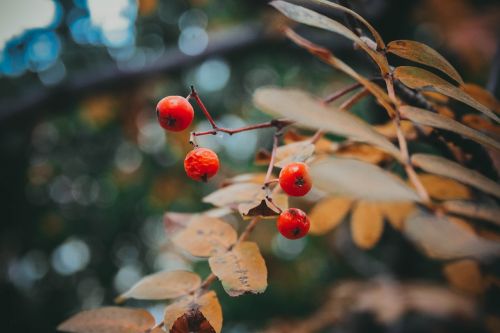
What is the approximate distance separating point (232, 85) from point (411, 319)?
3.54m

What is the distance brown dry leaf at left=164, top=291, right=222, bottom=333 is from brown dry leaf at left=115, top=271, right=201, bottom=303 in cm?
5

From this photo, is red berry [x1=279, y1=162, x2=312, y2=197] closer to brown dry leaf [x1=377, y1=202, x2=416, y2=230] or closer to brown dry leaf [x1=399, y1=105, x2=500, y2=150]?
brown dry leaf [x1=399, y1=105, x2=500, y2=150]

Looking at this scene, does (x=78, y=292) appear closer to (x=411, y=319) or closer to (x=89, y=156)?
(x=89, y=156)

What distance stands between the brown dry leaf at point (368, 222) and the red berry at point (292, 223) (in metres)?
0.61

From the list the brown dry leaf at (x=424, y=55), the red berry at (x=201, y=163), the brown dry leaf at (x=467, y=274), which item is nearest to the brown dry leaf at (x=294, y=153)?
the red berry at (x=201, y=163)

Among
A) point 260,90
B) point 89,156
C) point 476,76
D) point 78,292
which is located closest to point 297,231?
point 260,90

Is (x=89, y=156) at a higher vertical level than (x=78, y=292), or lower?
higher

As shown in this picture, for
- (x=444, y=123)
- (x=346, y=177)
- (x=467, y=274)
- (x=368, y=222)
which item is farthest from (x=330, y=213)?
(x=346, y=177)

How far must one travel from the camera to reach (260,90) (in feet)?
1.55

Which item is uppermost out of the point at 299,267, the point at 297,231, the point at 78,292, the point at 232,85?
the point at 297,231

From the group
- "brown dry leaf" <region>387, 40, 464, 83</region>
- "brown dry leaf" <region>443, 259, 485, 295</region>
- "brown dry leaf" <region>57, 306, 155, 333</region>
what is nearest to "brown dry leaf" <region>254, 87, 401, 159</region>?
"brown dry leaf" <region>387, 40, 464, 83</region>

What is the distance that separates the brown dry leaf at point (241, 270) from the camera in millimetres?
610

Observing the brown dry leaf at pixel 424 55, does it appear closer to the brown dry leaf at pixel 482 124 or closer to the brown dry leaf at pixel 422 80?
the brown dry leaf at pixel 422 80

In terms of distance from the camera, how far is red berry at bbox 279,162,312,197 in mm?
644
